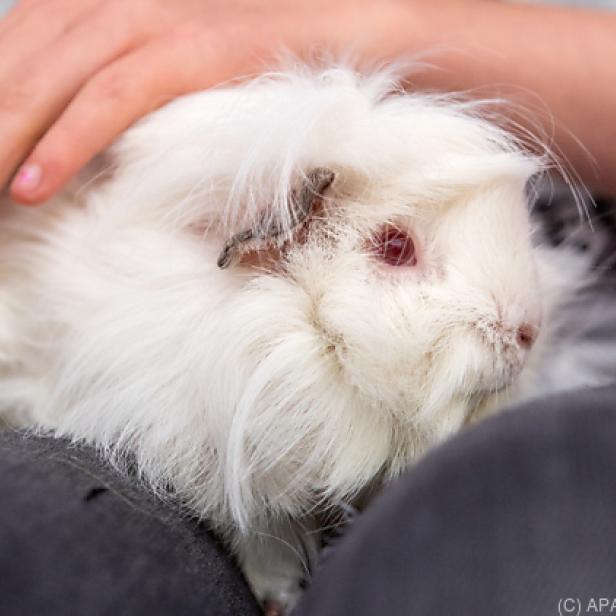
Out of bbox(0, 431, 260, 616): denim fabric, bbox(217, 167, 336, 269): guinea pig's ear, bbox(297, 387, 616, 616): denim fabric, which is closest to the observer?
bbox(297, 387, 616, 616): denim fabric

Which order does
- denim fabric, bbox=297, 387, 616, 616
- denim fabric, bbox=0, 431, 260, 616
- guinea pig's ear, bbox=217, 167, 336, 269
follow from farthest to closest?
guinea pig's ear, bbox=217, 167, 336, 269 < denim fabric, bbox=0, 431, 260, 616 < denim fabric, bbox=297, 387, 616, 616

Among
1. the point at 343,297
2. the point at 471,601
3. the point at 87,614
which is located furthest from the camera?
the point at 343,297

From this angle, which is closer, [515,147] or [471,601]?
[471,601]

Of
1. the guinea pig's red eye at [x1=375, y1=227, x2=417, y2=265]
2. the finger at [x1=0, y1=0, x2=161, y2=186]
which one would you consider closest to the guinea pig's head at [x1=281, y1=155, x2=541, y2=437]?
the guinea pig's red eye at [x1=375, y1=227, x2=417, y2=265]

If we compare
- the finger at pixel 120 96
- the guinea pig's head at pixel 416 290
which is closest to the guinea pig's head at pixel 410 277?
the guinea pig's head at pixel 416 290

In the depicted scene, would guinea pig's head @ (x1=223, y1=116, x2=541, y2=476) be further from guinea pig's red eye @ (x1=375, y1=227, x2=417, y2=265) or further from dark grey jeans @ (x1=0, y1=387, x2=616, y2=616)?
dark grey jeans @ (x1=0, y1=387, x2=616, y2=616)

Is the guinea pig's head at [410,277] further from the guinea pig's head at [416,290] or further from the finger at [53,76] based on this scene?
the finger at [53,76]

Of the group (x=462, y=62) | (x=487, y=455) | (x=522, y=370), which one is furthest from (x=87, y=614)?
(x=462, y=62)

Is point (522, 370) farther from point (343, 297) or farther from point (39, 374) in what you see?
point (39, 374)

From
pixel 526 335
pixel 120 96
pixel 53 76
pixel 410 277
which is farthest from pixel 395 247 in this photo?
pixel 53 76
